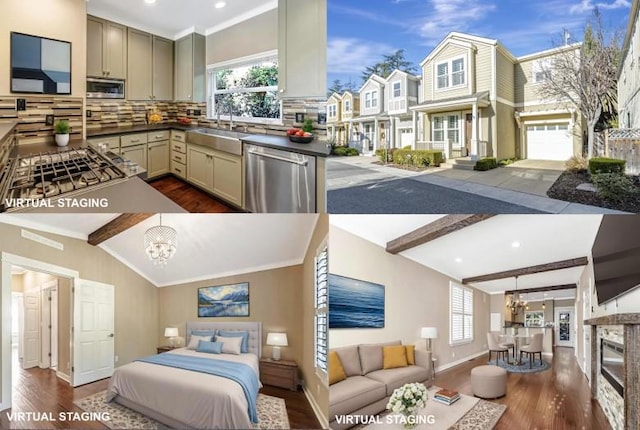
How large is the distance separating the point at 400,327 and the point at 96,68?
82.7 inches

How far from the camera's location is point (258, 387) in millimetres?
2451

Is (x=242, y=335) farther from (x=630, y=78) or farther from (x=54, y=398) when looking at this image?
(x=630, y=78)

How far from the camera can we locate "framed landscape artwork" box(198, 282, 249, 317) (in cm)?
249

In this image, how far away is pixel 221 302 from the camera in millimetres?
2488

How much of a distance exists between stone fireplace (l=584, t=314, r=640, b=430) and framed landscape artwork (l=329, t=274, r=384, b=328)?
1543 mm

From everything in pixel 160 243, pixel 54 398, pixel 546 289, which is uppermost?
pixel 160 243

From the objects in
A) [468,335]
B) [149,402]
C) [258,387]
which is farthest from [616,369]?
[149,402]

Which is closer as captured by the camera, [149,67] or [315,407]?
[149,67]

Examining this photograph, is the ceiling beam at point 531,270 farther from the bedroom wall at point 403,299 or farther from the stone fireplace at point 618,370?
the stone fireplace at point 618,370

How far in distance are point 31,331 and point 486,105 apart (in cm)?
252

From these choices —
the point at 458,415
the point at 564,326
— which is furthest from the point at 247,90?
the point at 564,326

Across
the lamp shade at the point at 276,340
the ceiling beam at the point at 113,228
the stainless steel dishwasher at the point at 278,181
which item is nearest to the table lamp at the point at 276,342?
the lamp shade at the point at 276,340

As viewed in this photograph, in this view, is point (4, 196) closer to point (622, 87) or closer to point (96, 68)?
Answer: point (96, 68)

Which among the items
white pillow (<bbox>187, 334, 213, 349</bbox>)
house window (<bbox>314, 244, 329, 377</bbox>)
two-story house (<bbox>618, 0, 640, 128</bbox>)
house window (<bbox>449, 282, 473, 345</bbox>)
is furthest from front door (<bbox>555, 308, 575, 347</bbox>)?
white pillow (<bbox>187, 334, 213, 349</bbox>)
